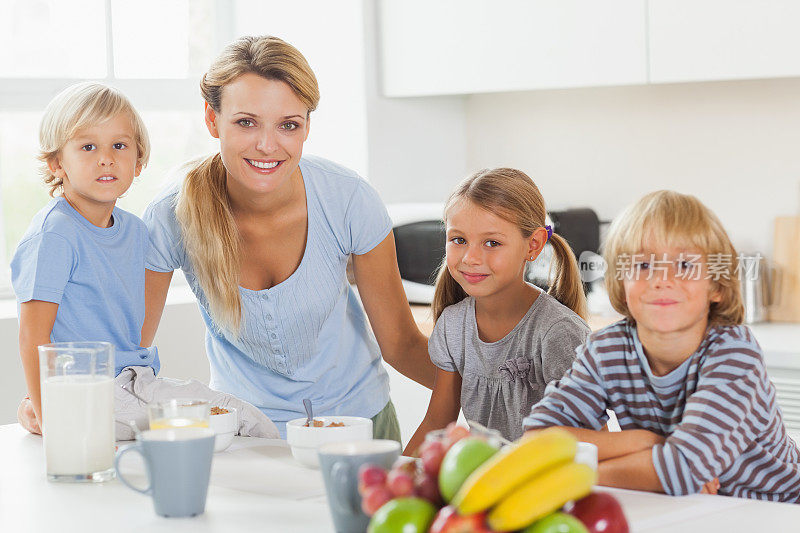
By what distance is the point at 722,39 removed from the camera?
262 centimetres

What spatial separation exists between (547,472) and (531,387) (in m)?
0.96

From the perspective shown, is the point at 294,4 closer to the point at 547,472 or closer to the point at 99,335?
the point at 99,335

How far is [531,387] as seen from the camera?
1774mm

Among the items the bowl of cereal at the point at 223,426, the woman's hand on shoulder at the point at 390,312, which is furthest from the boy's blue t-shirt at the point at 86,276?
the woman's hand on shoulder at the point at 390,312

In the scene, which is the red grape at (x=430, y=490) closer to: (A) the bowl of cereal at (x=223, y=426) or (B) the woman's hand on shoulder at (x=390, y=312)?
(A) the bowl of cereal at (x=223, y=426)

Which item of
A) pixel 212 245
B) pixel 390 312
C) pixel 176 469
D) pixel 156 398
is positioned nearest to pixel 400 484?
pixel 176 469

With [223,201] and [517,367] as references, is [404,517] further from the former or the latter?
[223,201]

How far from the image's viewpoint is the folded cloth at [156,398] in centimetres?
152

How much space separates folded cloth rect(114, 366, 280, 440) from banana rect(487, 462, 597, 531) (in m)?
0.78

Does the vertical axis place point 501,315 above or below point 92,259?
below

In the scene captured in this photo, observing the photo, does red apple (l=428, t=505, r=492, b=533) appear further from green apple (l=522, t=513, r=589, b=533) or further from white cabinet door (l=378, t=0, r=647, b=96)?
white cabinet door (l=378, t=0, r=647, b=96)

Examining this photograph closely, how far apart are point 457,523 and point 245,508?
41 centimetres

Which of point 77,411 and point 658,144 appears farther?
point 658,144

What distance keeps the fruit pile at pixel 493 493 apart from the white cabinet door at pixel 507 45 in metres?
2.12
